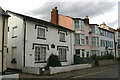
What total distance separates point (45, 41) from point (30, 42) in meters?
2.50

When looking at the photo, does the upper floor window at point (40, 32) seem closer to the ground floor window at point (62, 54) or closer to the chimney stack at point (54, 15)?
the ground floor window at point (62, 54)

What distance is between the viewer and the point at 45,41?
17047mm

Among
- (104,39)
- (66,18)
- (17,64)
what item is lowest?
(17,64)

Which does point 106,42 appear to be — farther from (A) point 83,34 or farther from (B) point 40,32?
(B) point 40,32

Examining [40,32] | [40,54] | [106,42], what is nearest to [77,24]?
[40,32]

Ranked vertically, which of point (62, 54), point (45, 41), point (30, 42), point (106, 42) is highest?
point (106, 42)

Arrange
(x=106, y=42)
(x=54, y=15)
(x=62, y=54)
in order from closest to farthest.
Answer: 1. (x=62, y=54)
2. (x=54, y=15)
3. (x=106, y=42)

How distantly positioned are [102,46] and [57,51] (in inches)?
644

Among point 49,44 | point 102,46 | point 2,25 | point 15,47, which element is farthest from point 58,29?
point 102,46

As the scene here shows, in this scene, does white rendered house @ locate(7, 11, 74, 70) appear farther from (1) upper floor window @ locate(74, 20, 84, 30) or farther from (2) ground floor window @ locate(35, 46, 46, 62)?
(1) upper floor window @ locate(74, 20, 84, 30)

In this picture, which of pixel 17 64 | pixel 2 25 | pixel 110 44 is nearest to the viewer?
pixel 2 25

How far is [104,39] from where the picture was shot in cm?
3209

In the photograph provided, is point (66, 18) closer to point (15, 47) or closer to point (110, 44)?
point (15, 47)

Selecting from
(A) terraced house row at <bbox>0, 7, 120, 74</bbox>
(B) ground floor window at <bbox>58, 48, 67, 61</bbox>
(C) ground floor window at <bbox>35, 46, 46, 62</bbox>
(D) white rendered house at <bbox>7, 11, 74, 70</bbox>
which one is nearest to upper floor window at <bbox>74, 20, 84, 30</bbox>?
(A) terraced house row at <bbox>0, 7, 120, 74</bbox>
